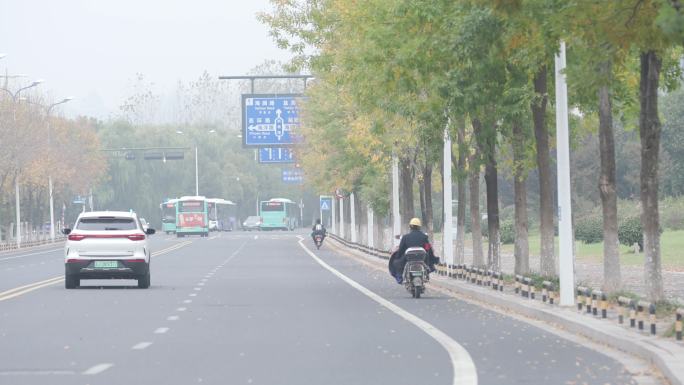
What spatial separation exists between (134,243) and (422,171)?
70.4 ft

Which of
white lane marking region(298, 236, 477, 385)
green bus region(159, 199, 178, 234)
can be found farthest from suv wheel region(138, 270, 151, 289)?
green bus region(159, 199, 178, 234)

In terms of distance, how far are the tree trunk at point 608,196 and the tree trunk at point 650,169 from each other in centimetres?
A: 260

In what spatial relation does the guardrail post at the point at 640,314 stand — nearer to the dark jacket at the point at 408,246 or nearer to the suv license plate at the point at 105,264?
the dark jacket at the point at 408,246

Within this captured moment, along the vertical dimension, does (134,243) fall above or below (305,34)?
below

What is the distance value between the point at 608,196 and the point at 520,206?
7.74m

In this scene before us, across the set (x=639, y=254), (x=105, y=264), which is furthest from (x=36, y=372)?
(x=639, y=254)

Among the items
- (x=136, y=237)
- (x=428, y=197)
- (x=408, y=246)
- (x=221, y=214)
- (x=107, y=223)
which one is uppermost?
(x=221, y=214)

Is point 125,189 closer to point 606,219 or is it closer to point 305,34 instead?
point 305,34

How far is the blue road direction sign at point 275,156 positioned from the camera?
9338 centimetres

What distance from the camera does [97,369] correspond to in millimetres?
16109

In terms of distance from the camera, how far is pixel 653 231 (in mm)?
24453

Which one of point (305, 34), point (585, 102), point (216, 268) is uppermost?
point (305, 34)

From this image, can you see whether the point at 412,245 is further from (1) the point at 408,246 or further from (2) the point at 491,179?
(2) the point at 491,179

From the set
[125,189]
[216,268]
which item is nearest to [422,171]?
[216,268]
